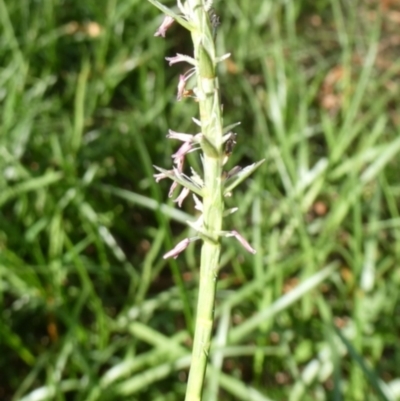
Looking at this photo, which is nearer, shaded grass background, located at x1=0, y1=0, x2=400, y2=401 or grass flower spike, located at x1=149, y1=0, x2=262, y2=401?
grass flower spike, located at x1=149, y1=0, x2=262, y2=401

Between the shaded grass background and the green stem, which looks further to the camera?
the shaded grass background

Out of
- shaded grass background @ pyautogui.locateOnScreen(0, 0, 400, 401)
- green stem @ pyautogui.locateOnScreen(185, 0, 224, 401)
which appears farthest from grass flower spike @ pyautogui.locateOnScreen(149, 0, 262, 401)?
shaded grass background @ pyautogui.locateOnScreen(0, 0, 400, 401)

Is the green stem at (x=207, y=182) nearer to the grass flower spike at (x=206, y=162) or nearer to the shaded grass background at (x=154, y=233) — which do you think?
the grass flower spike at (x=206, y=162)

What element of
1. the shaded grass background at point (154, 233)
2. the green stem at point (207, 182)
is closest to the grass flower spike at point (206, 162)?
the green stem at point (207, 182)

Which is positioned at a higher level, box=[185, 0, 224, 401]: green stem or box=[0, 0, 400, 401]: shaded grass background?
box=[185, 0, 224, 401]: green stem

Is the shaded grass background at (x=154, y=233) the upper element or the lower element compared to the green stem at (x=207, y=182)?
lower

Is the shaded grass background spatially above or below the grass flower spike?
below

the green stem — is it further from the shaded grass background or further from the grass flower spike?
the shaded grass background

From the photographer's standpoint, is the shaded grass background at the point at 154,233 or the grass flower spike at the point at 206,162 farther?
the shaded grass background at the point at 154,233
